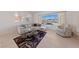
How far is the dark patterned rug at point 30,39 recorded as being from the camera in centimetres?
112

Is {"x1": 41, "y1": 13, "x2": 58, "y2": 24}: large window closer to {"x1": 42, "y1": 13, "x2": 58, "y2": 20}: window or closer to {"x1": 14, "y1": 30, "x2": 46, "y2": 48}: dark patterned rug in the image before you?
{"x1": 42, "y1": 13, "x2": 58, "y2": 20}: window

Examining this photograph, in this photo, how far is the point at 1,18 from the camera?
1.09 metres

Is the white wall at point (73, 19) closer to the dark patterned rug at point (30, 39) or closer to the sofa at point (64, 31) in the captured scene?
the sofa at point (64, 31)

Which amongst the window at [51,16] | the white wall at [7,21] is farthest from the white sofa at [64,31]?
the white wall at [7,21]

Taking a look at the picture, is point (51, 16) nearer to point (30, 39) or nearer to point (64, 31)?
point (64, 31)

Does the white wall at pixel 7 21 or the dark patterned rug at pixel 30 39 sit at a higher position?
the white wall at pixel 7 21

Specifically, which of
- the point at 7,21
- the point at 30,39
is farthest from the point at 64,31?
the point at 7,21

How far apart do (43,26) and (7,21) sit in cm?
36

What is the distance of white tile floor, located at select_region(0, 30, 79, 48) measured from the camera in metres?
1.11
